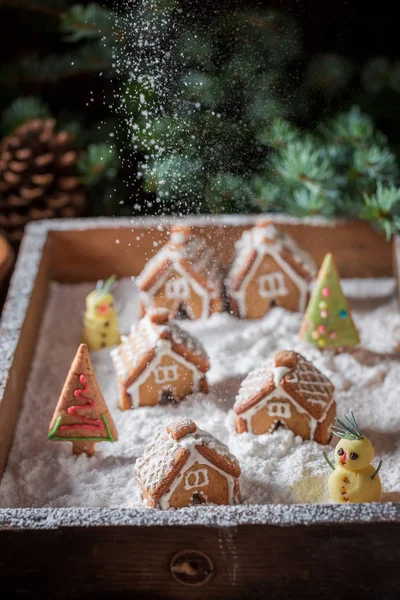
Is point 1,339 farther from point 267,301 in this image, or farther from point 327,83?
point 327,83

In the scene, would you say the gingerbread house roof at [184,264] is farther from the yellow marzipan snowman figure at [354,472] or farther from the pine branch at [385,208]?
the yellow marzipan snowman figure at [354,472]

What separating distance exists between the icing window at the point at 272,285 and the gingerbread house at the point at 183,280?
78 millimetres

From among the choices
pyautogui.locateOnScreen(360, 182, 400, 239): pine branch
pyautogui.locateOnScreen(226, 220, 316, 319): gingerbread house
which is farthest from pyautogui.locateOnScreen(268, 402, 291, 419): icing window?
pyautogui.locateOnScreen(360, 182, 400, 239): pine branch

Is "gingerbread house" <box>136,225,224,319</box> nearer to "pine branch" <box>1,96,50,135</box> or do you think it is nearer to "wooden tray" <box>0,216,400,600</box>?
"pine branch" <box>1,96,50,135</box>

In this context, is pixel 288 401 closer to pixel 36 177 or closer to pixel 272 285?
pixel 272 285

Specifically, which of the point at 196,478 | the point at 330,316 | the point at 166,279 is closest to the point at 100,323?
the point at 166,279

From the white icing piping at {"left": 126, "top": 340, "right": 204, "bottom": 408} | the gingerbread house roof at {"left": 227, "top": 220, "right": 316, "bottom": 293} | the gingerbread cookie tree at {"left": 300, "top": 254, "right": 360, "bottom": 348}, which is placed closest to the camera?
the white icing piping at {"left": 126, "top": 340, "right": 204, "bottom": 408}

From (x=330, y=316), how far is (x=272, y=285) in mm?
171

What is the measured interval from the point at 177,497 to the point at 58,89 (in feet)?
4.10

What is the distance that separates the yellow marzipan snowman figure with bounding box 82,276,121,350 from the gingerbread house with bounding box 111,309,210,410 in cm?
16

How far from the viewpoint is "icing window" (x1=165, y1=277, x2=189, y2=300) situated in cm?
186

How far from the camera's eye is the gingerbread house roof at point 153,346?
5.35ft

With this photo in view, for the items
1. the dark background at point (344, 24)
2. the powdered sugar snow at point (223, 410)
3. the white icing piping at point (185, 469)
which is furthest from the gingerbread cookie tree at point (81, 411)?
the dark background at point (344, 24)

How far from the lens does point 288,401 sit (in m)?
1.54
